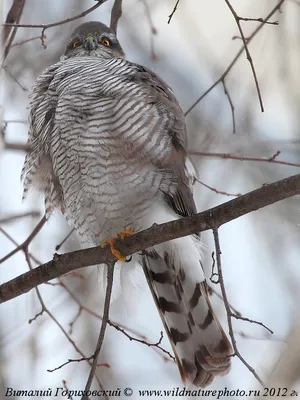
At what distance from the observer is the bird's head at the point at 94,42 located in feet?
16.5

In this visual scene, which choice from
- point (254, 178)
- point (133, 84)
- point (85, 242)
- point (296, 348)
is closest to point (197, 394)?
point (296, 348)

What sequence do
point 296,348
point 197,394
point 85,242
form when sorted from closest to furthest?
point 296,348
point 197,394
point 85,242

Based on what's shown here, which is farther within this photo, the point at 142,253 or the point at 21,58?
the point at 21,58

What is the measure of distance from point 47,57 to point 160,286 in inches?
116

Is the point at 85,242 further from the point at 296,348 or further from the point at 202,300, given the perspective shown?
the point at 296,348

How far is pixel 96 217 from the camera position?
166 inches

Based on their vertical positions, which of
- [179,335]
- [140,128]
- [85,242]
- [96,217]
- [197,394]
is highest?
[140,128]

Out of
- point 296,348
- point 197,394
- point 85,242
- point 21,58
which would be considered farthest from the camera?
point 21,58

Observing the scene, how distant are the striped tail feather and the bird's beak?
5.72 ft

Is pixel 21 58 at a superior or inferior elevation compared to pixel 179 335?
superior

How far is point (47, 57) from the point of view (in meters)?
6.22

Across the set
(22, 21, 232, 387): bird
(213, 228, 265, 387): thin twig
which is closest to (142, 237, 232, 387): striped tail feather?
(22, 21, 232, 387): bird

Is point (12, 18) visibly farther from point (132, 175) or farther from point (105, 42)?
point (132, 175)

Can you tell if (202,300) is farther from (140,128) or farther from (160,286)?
(140,128)
